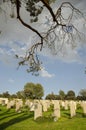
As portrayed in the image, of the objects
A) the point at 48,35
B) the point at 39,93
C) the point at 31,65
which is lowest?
the point at 31,65

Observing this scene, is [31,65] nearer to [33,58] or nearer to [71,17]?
[33,58]

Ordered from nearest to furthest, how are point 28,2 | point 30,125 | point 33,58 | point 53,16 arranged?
point 53,16 < point 28,2 < point 33,58 < point 30,125

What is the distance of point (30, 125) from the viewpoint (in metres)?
20.5

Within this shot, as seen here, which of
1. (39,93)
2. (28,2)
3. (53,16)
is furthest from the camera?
(39,93)

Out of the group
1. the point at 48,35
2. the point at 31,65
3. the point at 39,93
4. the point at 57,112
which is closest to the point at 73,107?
the point at 57,112

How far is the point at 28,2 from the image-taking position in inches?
628

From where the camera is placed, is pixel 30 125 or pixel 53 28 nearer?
pixel 53 28

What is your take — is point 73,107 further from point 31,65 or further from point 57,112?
point 31,65

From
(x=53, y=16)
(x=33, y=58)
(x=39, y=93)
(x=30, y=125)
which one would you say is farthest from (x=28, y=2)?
(x=39, y=93)

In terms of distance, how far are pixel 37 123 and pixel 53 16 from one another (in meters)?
8.86

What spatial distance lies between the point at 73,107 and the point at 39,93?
388ft

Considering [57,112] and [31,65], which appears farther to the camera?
[57,112]

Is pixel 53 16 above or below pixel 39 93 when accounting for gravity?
below

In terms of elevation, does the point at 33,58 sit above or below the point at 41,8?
below
